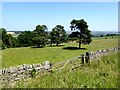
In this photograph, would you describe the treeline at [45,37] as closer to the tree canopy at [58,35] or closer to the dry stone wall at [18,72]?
the tree canopy at [58,35]

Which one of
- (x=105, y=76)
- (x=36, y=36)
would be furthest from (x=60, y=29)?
(x=105, y=76)

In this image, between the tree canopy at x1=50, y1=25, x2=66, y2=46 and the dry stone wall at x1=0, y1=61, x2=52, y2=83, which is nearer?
the dry stone wall at x1=0, y1=61, x2=52, y2=83

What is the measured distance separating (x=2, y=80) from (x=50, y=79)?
1.95m

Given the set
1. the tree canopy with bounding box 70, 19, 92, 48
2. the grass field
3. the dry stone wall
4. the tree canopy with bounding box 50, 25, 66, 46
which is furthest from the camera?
the tree canopy with bounding box 50, 25, 66, 46

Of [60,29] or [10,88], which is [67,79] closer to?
[10,88]

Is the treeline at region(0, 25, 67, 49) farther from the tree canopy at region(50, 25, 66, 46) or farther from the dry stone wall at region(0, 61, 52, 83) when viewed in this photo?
the dry stone wall at region(0, 61, 52, 83)

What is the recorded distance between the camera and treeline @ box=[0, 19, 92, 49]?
64.6 metres

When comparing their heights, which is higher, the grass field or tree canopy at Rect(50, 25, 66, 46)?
tree canopy at Rect(50, 25, 66, 46)

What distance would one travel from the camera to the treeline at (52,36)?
212ft

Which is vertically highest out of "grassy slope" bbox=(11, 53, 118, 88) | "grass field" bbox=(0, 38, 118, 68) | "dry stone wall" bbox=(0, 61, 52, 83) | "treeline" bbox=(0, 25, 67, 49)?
"treeline" bbox=(0, 25, 67, 49)

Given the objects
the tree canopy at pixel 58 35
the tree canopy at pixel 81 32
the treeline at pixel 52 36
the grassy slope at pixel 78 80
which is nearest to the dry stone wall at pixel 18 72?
the grassy slope at pixel 78 80

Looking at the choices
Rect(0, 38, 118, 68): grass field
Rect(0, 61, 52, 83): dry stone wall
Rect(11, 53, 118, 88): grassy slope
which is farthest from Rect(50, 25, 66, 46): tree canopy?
Rect(0, 61, 52, 83): dry stone wall

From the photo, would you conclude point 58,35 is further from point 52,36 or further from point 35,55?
point 35,55

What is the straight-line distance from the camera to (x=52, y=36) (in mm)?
74062
